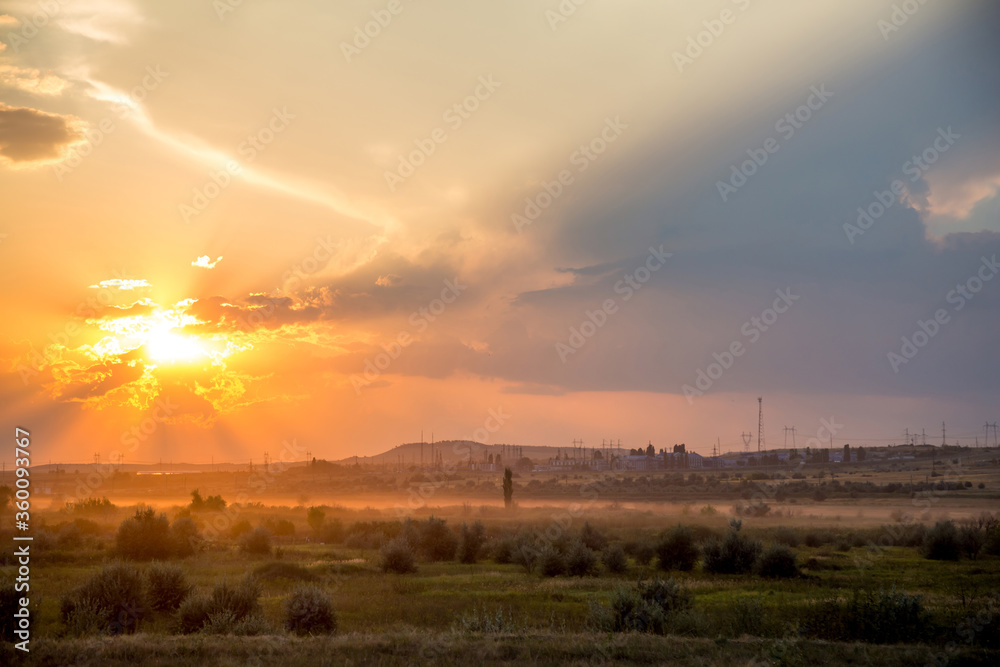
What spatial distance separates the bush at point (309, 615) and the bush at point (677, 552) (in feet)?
74.6

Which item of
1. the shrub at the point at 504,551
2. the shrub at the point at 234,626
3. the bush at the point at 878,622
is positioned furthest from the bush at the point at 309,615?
the shrub at the point at 504,551

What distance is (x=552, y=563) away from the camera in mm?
35875

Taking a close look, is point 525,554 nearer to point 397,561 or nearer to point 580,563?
point 580,563

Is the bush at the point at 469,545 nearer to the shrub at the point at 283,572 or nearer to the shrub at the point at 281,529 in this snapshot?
the shrub at the point at 283,572

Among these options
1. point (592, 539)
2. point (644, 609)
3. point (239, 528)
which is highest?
point (644, 609)

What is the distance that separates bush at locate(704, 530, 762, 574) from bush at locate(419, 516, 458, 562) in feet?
58.0

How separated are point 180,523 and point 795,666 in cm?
4176

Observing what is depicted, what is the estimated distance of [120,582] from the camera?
21703 mm

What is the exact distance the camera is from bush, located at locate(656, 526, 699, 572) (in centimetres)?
3766

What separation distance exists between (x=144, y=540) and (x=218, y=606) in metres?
25.1

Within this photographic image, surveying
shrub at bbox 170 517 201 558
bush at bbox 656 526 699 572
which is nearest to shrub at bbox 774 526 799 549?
bush at bbox 656 526 699 572

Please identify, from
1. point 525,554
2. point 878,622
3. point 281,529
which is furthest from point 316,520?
point 878,622

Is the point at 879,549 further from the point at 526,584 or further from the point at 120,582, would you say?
the point at 120,582

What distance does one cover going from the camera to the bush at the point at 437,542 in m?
46.2
